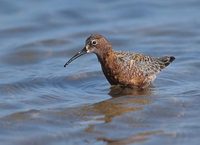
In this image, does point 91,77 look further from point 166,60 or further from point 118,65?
point 166,60

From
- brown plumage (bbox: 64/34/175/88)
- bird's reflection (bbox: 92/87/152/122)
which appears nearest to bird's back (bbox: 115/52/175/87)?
brown plumage (bbox: 64/34/175/88)

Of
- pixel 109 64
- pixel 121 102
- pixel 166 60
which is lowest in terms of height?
pixel 121 102

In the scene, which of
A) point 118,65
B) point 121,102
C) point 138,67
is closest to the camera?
point 121,102

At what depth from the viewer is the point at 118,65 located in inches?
444

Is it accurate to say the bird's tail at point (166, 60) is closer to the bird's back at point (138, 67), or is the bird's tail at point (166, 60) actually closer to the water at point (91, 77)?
the bird's back at point (138, 67)

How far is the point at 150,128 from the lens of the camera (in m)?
9.20

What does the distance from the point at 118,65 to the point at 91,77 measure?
3.14 feet

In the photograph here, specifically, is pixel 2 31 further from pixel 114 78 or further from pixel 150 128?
pixel 150 128

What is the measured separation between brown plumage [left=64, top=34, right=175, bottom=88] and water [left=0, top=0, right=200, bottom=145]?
20cm

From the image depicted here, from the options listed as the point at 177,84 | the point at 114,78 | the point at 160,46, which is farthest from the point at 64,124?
the point at 160,46

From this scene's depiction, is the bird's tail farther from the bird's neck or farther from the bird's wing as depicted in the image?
the bird's neck

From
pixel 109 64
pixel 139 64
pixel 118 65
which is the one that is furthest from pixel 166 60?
pixel 109 64

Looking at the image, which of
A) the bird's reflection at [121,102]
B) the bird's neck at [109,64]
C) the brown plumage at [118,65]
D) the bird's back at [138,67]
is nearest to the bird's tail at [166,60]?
the bird's back at [138,67]

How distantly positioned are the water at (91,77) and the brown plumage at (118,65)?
20 cm
